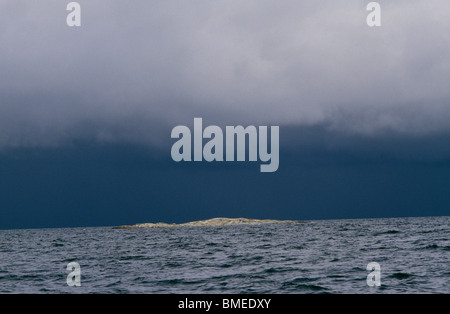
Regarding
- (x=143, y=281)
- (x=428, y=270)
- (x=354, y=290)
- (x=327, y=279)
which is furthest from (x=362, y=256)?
(x=143, y=281)

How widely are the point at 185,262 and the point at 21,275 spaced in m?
12.6

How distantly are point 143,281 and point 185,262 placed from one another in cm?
1086

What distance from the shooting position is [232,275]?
3028 cm
